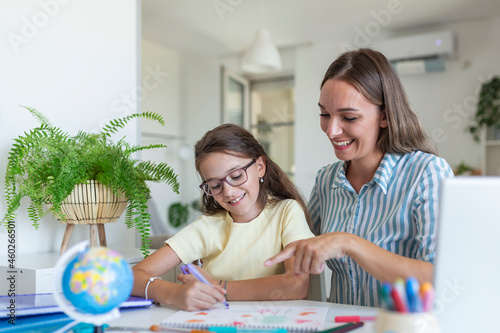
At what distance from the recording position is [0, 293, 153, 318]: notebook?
1.09 metres

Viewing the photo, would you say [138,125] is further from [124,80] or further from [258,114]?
[258,114]

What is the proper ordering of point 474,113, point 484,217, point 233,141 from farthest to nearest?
1. point 474,113
2. point 233,141
3. point 484,217

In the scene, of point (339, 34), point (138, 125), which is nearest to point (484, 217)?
point (138, 125)

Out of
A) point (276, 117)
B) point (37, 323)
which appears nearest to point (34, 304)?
point (37, 323)

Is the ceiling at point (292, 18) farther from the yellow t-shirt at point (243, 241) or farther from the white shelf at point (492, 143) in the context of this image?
the yellow t-shirt at point (243, 241)

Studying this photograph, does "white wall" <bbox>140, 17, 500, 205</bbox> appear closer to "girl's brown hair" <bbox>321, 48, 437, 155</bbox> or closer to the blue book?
"girl's brown hair" <bbox>321, 48, 437, 155</bbox>

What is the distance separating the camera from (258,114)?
7.10 metres

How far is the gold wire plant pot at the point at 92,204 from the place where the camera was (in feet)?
4.82

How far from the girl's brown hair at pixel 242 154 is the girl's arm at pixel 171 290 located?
299mm

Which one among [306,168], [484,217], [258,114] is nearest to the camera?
[484,217]

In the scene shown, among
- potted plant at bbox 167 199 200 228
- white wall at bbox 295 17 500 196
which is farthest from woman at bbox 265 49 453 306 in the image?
potted plant at bbox 167 199 200 228

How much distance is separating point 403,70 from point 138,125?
4056 mm

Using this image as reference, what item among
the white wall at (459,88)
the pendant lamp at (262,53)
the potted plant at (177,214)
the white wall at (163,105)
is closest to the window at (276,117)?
the white wall at (163,105)

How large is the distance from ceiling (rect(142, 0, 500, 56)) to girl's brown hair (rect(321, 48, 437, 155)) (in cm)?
347
